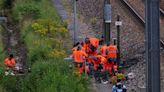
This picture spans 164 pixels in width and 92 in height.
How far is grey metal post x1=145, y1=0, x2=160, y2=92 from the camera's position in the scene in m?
8.65

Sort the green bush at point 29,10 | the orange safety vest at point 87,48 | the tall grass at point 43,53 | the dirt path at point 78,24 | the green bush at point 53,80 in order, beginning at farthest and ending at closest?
the green bush at point 29,10 → the dirt path at point 78,24 → the orange safety vest at point 87,48 → the tall grass at point 43,53 → the green bush at point 53,80

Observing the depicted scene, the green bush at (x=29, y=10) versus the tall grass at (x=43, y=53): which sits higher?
the green bush at (x=29, y=10)

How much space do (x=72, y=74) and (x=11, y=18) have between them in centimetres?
1522

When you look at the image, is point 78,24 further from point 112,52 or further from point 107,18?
point 112,52

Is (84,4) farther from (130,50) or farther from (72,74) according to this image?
(72,74)

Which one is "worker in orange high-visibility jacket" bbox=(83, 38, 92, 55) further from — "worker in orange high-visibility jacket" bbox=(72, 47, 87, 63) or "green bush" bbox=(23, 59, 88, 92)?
"green bush" bbox=(23, 59, 88, 92)

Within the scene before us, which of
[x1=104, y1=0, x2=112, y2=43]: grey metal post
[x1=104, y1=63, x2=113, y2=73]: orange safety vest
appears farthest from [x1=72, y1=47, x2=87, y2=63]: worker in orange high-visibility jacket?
[x1=104, y1=0, x2=112, y2=43]: grey metal post

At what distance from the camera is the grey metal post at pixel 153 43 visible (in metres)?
8.65

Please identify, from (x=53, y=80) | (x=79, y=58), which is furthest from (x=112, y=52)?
(x=53, y=80)

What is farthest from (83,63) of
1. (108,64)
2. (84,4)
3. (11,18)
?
(84,4)

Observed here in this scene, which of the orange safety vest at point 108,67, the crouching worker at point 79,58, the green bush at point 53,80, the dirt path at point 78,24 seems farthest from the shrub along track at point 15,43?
the green bush at point 53,80

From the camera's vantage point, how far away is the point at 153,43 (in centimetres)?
873

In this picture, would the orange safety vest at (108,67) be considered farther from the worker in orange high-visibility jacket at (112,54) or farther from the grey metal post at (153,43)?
the grey metal post at (153,43)

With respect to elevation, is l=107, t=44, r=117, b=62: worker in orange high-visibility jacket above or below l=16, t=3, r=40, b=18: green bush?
below
